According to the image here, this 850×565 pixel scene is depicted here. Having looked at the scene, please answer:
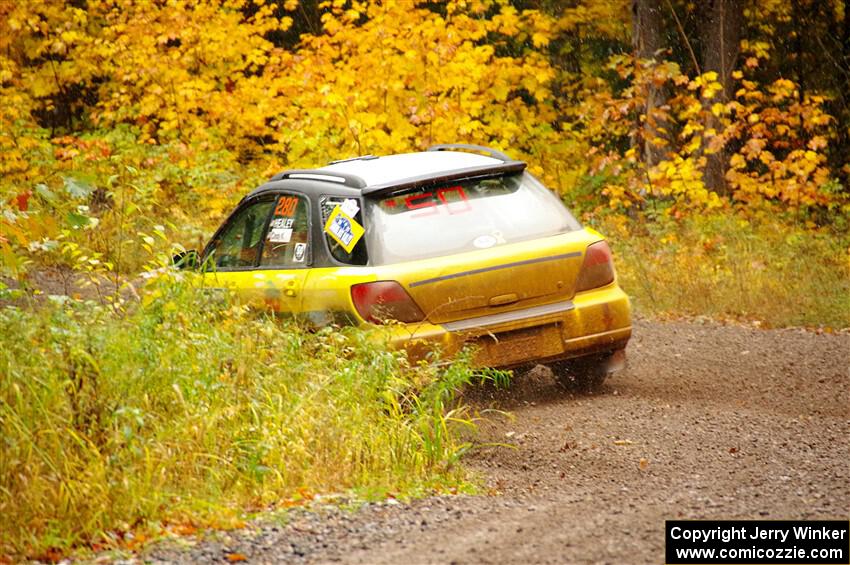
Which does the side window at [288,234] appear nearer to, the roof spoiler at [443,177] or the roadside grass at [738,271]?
the roof spoiler at [443,177]

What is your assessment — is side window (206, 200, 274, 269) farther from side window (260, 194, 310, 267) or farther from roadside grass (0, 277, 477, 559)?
roadside grass (0, 277, 477, 559)

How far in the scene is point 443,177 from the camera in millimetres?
7367

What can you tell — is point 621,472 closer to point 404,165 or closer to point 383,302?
point 383,302

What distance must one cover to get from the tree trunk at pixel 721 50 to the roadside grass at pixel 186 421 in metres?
13.7

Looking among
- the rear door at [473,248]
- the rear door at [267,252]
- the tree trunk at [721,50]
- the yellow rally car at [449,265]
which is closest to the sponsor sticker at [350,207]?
the yellow rally car at [449,265]

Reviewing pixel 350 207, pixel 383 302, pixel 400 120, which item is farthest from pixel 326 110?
pixel 383 302

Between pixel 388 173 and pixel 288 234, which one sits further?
pixel 288 234

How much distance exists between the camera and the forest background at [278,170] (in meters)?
5.17

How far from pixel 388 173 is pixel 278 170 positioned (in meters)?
10.7

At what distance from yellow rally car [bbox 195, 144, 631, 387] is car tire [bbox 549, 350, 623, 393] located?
0.07ft

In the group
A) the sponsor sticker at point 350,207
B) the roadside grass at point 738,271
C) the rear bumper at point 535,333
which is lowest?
the roadside grass at point 738,271

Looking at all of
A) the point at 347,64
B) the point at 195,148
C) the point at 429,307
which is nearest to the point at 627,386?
the point at 429,307

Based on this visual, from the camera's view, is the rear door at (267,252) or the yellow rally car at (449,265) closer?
the yellow rally car at (449,265)

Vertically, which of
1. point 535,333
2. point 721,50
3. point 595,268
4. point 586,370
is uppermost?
point 595,268
